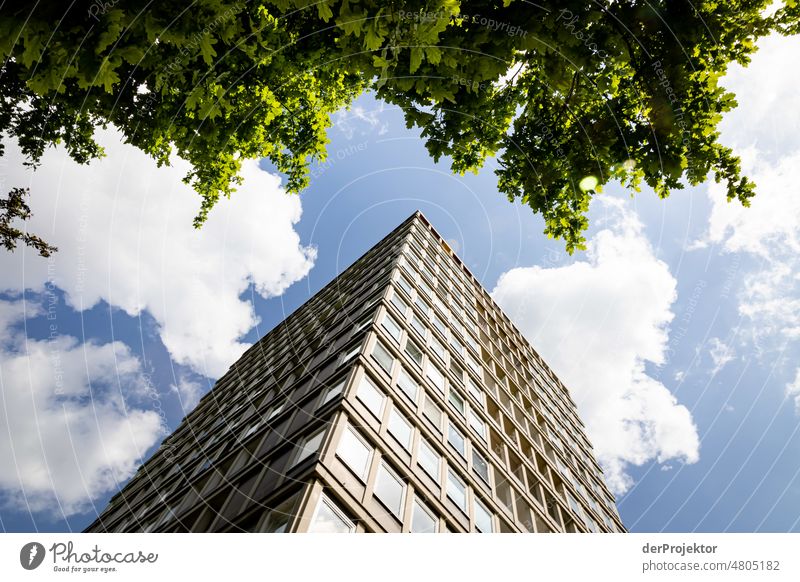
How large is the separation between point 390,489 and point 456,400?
890cm

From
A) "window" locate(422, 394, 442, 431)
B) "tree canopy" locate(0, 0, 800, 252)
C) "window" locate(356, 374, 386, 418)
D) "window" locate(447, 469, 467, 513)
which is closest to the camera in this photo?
"tree canopy" locate(0, 0, 800, 252)

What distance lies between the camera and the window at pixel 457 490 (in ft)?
50.7

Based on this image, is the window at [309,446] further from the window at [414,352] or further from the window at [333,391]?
the window at [414,352]

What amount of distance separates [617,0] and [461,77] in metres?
3.07

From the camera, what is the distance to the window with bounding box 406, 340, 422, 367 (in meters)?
20.7

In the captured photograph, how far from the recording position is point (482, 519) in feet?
53.5

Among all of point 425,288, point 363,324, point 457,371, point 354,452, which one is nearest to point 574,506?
point 457,371

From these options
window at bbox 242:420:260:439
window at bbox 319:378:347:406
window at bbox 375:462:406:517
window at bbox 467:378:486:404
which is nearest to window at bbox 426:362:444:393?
window at bbox 467:378:486:404

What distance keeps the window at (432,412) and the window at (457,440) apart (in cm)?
63

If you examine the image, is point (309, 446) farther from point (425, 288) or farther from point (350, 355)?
point (425, 288)

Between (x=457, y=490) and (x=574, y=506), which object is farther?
(x=574, y=506)

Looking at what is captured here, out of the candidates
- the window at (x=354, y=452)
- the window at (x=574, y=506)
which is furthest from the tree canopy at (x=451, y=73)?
the window at (x=574, y=506)

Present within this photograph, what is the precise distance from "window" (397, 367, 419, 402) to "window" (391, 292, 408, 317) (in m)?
4.49

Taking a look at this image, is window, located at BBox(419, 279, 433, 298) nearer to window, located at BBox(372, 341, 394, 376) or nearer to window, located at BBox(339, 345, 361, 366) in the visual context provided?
window, located at BBox(372, 341, 394, 376)
